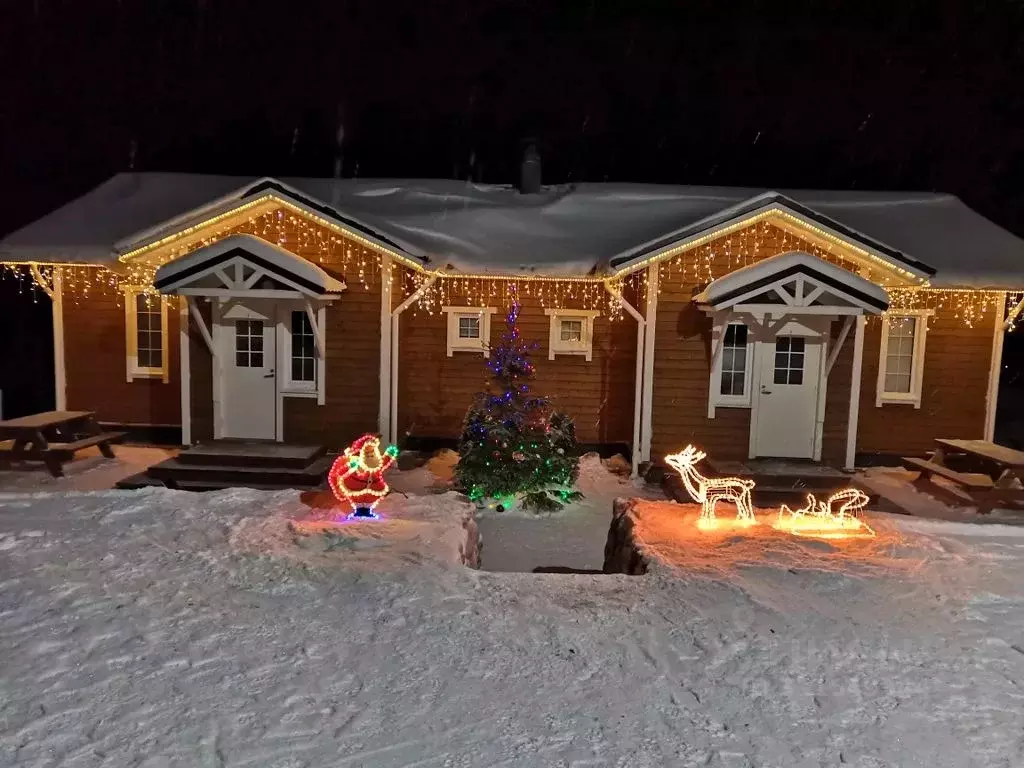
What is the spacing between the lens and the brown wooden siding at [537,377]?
13.1m

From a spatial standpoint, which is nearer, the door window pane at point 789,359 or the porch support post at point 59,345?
the door window pane at point 789,359

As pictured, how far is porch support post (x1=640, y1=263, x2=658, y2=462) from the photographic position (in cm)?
1171

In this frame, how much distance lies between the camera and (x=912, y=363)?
12.9m

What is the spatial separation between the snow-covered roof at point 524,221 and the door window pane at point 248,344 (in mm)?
1970

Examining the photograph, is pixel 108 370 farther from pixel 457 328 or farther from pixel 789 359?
pixel 789 359

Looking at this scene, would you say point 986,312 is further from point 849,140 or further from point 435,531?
point 849,140

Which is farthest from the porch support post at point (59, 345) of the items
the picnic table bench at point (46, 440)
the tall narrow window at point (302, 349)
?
the tall narrow window at point (302, 349)

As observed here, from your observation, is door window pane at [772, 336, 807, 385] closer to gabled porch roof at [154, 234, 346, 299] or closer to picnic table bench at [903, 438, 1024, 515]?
picnic table bench at [903, 438, 1024, 515]

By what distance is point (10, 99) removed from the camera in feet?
83.8

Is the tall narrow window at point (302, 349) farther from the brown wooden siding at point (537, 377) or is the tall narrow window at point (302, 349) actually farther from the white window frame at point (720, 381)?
the white window frame at point (720, 381)

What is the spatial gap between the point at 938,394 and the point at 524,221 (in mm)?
8018

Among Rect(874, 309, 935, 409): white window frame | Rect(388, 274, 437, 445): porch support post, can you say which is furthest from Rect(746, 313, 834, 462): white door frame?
Rect(388, 274, 437, 445): porch support post

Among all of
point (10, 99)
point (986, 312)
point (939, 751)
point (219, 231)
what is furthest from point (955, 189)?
point (10, 99)

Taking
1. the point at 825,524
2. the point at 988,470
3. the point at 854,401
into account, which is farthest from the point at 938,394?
the point at 825,524
